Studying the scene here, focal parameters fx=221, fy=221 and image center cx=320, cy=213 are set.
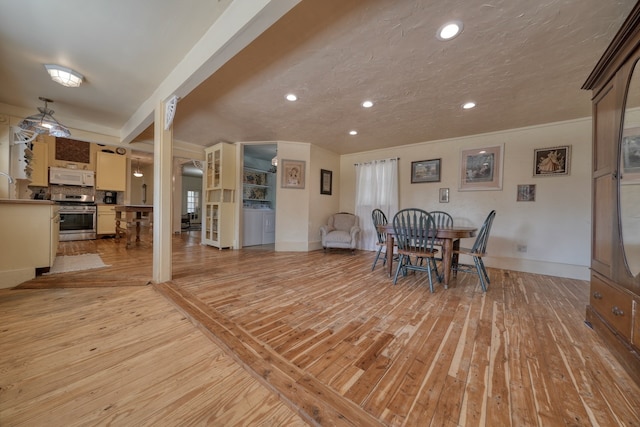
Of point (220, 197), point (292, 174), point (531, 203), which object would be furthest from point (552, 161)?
point (220, 197)

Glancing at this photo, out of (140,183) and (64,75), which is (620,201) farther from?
(140,183)

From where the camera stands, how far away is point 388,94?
2.69 metres

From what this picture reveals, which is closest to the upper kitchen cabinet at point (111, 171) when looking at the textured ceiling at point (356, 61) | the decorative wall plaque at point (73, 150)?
the decorative wall plaque at point (73, 150)

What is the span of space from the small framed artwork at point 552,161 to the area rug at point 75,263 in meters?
6.64

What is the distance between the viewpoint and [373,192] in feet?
16.6

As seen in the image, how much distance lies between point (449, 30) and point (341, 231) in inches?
145

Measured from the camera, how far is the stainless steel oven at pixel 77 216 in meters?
4.74

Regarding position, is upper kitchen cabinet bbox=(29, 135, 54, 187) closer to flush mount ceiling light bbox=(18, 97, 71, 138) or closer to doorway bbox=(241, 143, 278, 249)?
flush mount ceiling light bbox=(18, 97, 71, 138)

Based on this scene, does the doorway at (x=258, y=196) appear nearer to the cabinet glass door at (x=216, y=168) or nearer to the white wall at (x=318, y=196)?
the cabinet glass door at (x=216, y=168)

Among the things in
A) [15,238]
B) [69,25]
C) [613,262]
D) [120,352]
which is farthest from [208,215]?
[613,262]

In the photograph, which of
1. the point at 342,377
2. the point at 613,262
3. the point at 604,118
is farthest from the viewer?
the point at 604,118

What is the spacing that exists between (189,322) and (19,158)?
4884 mm

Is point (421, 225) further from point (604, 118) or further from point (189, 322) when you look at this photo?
point (189, 322)

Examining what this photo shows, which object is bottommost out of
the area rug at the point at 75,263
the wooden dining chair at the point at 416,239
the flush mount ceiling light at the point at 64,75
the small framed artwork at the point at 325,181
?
the area rug at the point at 75,263
